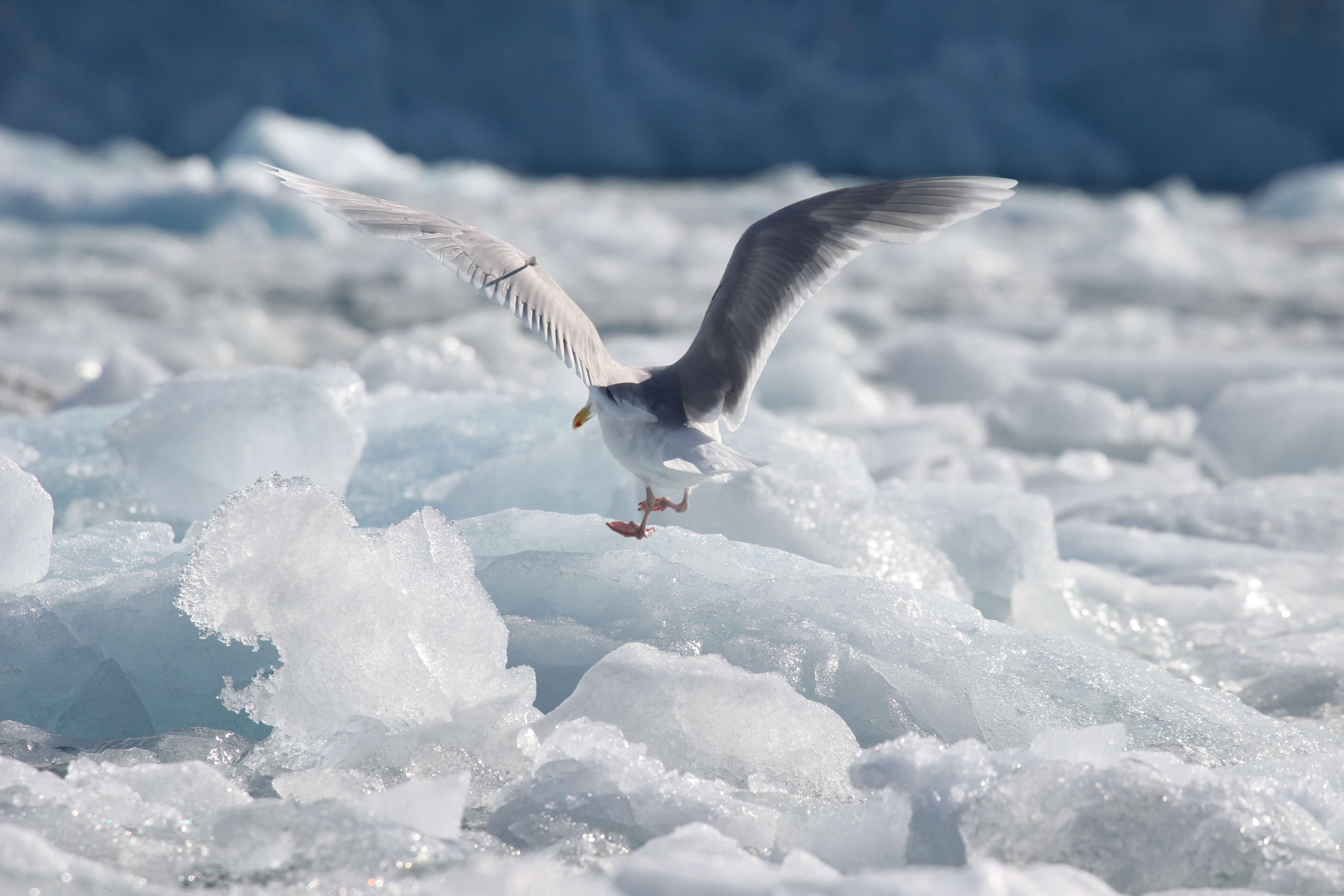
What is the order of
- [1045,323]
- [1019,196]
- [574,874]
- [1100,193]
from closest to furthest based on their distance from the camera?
[574,874] < [1045,323] < [1019,196] < [1100,193]

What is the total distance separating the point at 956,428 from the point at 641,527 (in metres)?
2.77

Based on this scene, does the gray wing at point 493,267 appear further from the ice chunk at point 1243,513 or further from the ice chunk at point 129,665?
the ice chunk at point 1243,513

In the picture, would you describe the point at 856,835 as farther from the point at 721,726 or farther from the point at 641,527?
the point at 641,527

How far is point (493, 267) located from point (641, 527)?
0.51 meters

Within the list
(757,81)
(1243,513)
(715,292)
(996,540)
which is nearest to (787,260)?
(715,292)

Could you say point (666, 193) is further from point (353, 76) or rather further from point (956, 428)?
point (956, 428)

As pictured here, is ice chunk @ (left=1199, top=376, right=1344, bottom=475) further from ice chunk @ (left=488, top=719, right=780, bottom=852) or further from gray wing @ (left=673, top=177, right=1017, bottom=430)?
ice chunk @ (left=488, top=719, right=780, bottom=852)

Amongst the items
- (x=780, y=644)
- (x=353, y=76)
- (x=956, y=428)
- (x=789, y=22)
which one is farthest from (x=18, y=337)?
(x=789, y=22)

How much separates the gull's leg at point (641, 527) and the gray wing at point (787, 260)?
0.65 ft

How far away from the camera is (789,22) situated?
72.0 ft

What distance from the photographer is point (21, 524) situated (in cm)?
185

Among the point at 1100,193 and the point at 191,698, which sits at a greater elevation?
the point at 1100,193

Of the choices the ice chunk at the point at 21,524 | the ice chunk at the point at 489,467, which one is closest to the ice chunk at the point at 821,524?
the ice chunk at the point at 489,467

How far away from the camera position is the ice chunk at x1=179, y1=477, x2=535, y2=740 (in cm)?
166
